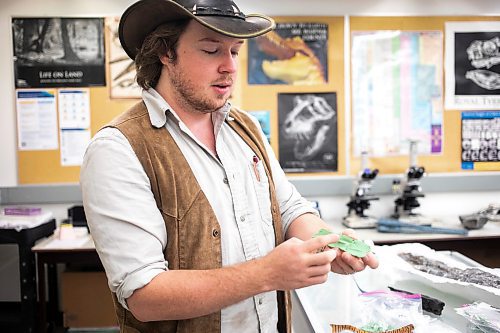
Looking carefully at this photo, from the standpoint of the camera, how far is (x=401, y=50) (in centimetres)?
375

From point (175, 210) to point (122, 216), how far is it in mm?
154

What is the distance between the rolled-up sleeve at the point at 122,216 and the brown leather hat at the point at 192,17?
396mm

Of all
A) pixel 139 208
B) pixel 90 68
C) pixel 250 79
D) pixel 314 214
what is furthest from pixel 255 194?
pixel 90 68

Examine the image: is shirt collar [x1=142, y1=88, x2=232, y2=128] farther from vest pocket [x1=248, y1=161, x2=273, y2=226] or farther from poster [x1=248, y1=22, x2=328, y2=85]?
poster [x1=248, y1=22, x2=328, y2=85]

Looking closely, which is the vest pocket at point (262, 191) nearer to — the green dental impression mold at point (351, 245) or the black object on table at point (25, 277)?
the green dental impression mold at point (351, 245)

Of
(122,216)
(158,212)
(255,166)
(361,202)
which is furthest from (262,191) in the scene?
(361,202)

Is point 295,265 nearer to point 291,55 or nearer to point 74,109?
point 291,55

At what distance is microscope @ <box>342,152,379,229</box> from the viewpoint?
3430 mm

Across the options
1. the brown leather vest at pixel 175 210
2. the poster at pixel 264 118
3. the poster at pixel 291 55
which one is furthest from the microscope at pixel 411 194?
the brown leather vest at pixel 175 210

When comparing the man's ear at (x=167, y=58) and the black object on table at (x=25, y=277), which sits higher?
the man's ear at (x=167, y=58)

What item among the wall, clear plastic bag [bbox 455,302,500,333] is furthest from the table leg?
clear plastic bag [bbox 455,302,500,333]

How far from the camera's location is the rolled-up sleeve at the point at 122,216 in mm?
1175

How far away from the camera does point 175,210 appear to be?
1.29 m

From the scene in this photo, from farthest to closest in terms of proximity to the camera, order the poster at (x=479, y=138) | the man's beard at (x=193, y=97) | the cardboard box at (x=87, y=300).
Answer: the poster at (x=479, y=138) < the cardboard box at (x=87, y=300) < the man's beard at (x=193, y=97)
